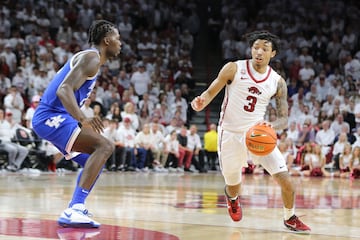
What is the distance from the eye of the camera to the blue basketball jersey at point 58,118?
247 inches

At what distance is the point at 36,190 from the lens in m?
10.5

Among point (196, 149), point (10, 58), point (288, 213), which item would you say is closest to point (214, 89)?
point (288, 213)

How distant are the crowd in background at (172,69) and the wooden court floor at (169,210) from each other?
163 inches

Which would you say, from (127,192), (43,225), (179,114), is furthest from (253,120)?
(179,114)

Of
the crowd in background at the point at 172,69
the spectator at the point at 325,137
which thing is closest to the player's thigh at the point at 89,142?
→ the crowd in background at the point at 172,69

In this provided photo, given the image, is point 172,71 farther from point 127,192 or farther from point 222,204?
point 222,204

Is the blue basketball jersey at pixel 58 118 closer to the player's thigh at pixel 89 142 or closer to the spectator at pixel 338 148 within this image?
the player's thigh at pixel 89 142

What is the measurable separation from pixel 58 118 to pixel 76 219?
2.98 ft

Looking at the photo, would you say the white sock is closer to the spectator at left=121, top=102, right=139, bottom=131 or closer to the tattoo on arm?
the tattoo on arm

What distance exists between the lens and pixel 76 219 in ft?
20.0

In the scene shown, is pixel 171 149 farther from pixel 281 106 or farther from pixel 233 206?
pixel 281 106

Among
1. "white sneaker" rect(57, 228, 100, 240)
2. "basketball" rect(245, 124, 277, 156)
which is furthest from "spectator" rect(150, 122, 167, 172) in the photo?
"white sneaker" rect(57, 228, 100, 240)

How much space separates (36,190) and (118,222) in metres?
3.94

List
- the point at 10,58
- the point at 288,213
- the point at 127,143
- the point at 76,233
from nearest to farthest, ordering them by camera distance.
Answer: the point at 76,233 < the point at 288,213 < the point at 127,143 < the point at 10,58
